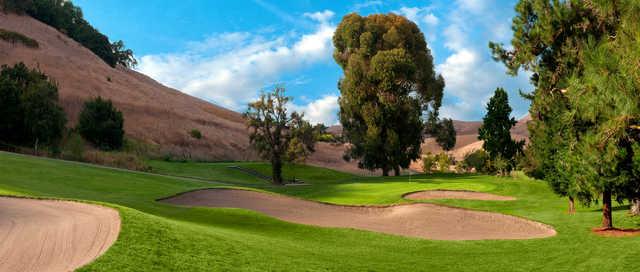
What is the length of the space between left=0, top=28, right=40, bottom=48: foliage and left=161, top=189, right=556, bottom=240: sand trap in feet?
269

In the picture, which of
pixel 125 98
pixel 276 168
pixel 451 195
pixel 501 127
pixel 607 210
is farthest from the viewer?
pixel 125 98

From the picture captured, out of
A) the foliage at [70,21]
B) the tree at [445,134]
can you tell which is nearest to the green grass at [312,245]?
the tree at [445,134]

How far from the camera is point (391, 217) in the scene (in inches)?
996

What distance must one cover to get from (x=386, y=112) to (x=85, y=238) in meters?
45.5

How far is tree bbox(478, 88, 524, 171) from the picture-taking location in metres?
51.9

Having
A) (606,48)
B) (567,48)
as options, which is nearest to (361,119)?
(567,48)

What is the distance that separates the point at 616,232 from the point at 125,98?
286 ft

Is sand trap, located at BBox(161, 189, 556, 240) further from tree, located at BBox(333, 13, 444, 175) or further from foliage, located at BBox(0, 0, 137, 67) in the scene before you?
foliage, located at BBox(0, 0, 137, 67)

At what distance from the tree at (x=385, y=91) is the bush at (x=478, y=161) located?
1092 centimetres

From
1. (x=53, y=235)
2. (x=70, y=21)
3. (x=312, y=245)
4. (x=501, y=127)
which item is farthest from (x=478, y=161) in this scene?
(x=70, y=21)

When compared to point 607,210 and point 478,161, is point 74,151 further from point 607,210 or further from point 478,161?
point 478,161

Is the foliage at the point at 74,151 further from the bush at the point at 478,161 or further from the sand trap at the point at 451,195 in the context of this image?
the bush at the point at 478,161

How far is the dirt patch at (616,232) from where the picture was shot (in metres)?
17.8

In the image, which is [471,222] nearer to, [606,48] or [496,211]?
[496,211]
